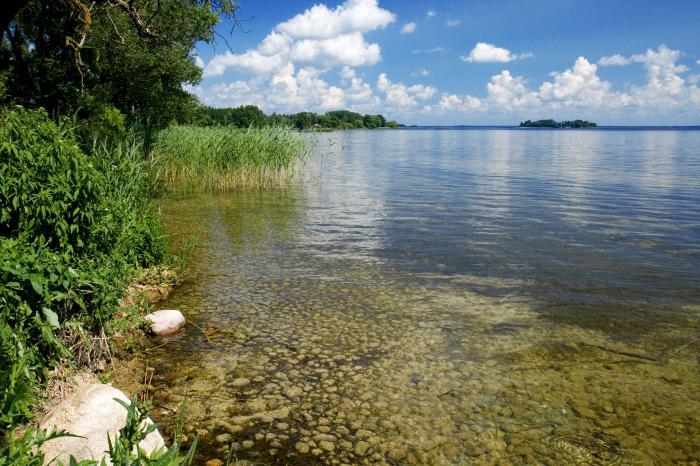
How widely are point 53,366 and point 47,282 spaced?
1.02 metres

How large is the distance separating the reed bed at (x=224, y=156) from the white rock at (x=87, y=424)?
19.4m

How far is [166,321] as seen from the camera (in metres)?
7.60

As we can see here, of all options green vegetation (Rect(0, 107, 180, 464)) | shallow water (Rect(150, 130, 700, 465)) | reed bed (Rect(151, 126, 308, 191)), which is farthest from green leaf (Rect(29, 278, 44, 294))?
reed bed (Rect(151, 126, 308, 191))

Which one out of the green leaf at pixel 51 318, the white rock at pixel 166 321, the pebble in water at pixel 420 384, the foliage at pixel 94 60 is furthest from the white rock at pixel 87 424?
the foliage at pixel 94 60

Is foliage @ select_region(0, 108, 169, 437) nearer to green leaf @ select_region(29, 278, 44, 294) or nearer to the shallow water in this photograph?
green leaf @ select_region(29, 278, 44, 294)

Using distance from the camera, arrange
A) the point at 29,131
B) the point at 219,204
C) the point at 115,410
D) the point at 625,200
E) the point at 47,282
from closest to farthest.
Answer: the point at 115,410 < the point at 47,282 < the point at 29,131 < the point at 219,204 < the point at 625,200

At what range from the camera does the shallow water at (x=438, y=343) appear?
16.8 ft

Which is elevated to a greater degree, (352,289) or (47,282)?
(47,282)

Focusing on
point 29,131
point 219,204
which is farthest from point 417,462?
point 219,204

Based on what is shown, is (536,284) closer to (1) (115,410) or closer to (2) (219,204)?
(1) (115,410)

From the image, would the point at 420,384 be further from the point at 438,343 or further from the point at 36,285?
the point at 36,285

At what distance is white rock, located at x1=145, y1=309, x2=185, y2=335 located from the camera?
7.47 m

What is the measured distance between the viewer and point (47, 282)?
510 cm

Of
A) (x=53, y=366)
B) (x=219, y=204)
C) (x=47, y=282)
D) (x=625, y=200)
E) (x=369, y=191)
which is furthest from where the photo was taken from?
(x=369, y=191)
